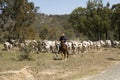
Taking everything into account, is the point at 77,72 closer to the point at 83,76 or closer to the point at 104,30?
the point at 83,76

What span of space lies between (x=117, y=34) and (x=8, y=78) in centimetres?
5459

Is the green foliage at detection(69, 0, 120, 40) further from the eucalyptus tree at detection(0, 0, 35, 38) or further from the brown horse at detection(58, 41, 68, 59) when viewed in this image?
the brown horse at detection(58, 41, 68, 59)

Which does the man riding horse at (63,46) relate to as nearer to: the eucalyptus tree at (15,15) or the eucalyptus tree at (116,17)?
the eucalyptus tree at (15,15)


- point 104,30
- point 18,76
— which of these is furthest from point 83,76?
point 104,30

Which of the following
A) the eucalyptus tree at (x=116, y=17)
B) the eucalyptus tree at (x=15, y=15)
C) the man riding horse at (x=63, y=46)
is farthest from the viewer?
the eucalyptus tree at (x=116, y=17)

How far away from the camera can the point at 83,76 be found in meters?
19.0

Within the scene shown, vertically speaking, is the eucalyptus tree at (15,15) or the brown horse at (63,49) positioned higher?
the eucalyptus tree at (15,15)

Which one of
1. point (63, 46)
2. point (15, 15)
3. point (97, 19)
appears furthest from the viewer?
point (97, 19)

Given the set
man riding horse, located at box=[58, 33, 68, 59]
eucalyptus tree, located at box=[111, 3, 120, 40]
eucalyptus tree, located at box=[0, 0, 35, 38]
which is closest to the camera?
man riding horse, located at box=[58, 33, 68, 59]

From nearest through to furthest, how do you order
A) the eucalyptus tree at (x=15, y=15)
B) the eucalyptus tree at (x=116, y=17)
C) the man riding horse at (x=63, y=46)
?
the man riding horse at (x=63, y=46) → the eucalyptus tree at (x=15, y=15) → the eucalyptus tree at (x=116, y=17)

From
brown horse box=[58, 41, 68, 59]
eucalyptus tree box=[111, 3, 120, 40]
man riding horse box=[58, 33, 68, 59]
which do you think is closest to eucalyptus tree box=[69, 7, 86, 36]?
eucalyptus tree box=[111, 3, 120, 40]

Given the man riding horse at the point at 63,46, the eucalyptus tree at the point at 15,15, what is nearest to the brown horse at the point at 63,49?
the man riding horse at the point at 63,46

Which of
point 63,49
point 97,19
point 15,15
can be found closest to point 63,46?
point 63,49

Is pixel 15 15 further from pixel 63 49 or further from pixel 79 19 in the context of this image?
pixel 79 19
